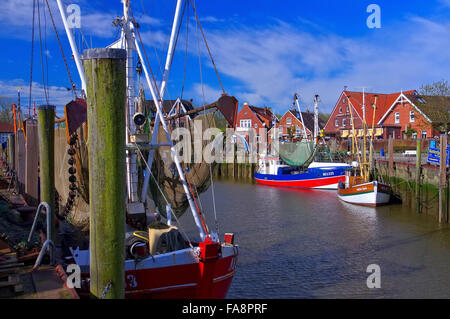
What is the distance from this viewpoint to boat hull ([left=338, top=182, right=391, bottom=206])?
87.3 feet

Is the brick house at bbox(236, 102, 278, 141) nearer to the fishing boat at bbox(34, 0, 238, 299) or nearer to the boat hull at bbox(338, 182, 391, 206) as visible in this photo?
the boat hull at bbox(338, 182, 391, 206)

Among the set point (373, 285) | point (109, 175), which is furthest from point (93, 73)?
point (373, 285)

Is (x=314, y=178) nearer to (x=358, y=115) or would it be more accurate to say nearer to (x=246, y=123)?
(x=358, y=115)

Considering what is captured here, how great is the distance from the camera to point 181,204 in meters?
13.1

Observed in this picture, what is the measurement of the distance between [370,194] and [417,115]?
2522 cm

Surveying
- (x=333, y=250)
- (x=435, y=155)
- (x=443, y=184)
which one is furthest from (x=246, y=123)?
(x=333, y=250)

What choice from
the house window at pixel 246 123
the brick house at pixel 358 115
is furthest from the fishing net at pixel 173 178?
the house window at pixel 246 123

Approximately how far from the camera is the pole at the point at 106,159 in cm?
545

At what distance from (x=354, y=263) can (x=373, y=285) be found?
2.34 meters

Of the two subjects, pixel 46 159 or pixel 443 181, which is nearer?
pixel 46 159

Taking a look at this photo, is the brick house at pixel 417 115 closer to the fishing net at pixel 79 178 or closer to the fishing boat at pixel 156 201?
the fishing boat at pixel 156 201

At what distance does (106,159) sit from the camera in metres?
5.47

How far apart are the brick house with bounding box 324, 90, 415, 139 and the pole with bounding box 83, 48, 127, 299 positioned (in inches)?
1998
